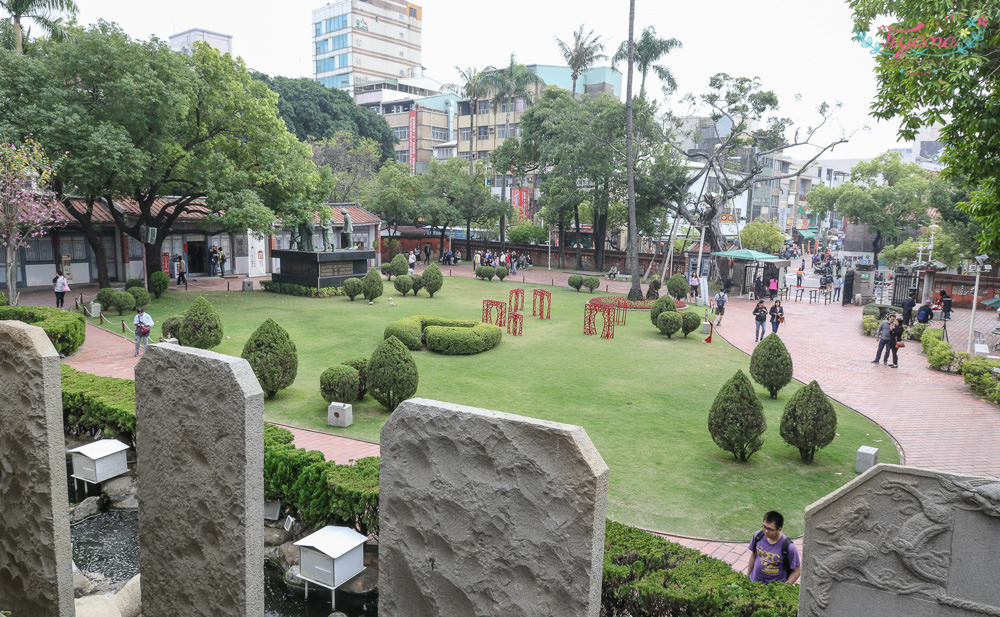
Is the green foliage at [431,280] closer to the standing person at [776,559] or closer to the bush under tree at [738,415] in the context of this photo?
the bush under tree at [738,415]

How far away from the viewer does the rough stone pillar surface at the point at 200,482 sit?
3.81m

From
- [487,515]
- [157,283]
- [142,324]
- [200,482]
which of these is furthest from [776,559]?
[157,283]

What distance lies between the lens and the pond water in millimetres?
6750

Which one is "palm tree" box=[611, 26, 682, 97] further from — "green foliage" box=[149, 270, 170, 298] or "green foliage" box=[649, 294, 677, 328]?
"green foliage" box=[149, 270, 170, 298]

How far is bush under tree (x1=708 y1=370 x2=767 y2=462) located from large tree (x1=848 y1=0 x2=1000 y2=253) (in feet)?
11.0

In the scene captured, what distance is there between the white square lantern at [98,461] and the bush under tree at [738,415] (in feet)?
26.8

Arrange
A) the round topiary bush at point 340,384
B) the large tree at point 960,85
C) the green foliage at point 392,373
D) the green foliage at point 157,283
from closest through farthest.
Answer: the large tree at point 960,85 → the green foliage at point 392,373 → the round topiary bush at point 340,384 → the green foliage at point 157,283

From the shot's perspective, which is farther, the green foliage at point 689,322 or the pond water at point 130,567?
the green foliage at point 689,322

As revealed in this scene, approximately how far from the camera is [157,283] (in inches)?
914

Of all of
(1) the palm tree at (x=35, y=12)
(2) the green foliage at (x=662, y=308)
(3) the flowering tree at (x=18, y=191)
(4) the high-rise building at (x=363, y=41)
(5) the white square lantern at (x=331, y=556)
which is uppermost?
(4) the high-rise building at (x=363, y=41)

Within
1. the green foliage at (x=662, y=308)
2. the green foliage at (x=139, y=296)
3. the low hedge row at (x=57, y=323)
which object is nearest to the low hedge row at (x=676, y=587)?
→ the low hedge row at (x=57, y=323)

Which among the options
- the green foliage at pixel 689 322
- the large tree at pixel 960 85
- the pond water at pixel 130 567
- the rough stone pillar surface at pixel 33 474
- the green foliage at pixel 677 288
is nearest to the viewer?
the rough stone pillar surface at pixel 33 474

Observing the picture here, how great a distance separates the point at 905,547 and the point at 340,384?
9169mm

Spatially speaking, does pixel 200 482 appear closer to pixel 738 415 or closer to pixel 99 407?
pixel 99 407
